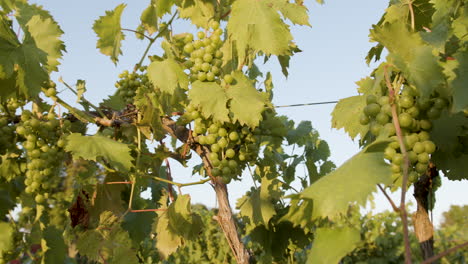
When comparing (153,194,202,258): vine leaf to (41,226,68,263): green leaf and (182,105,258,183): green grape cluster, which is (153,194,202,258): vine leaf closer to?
(182,105,258,183): green grape cluster

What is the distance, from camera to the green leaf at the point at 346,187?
1080 mm

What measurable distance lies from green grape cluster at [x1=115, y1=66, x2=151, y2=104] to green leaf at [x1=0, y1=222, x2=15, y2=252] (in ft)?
3.33

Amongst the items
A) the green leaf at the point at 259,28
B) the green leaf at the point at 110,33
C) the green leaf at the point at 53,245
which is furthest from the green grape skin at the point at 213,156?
the green leaf at the point at 53,245

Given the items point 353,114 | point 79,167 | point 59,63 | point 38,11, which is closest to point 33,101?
point 59,63

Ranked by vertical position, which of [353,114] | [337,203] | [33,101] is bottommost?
[337,203]

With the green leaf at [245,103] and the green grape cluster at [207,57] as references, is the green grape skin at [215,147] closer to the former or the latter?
the green leaf at [245,103]

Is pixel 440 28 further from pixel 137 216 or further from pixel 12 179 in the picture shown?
pixel 12 179

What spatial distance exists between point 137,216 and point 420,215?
1.58 m

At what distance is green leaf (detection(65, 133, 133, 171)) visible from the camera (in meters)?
2.06

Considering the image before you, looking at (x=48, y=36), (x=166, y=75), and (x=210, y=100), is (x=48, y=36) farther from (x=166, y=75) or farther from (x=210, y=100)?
(x=210, y=100)

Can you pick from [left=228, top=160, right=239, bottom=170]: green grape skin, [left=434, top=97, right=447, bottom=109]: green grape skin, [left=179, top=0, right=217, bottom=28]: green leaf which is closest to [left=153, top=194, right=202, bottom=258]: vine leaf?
[left=228, top=160, right=239, bottom=170]: green grape skin

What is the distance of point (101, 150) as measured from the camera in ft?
6.82

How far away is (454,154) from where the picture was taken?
166 centimetres

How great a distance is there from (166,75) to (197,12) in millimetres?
440
